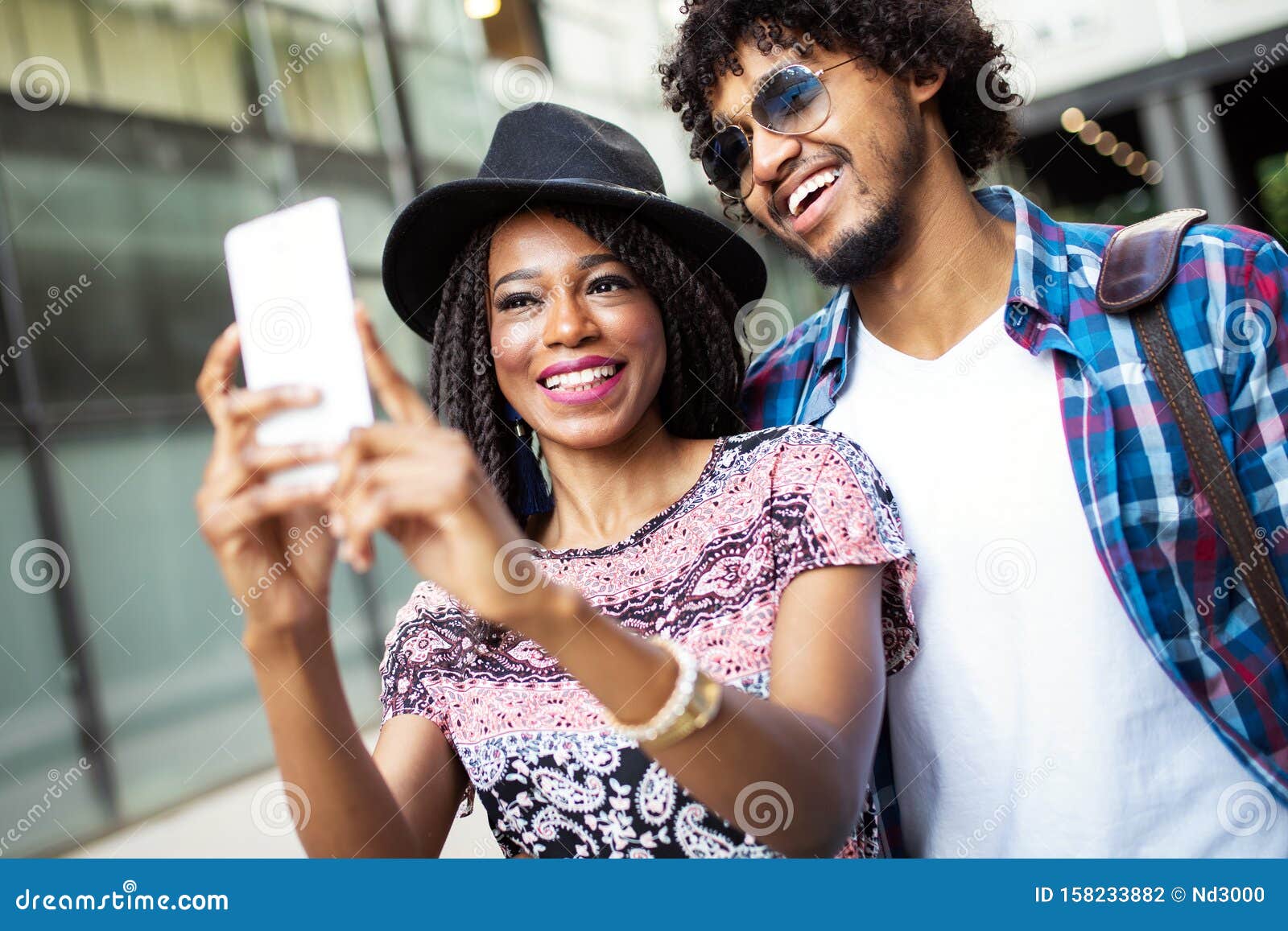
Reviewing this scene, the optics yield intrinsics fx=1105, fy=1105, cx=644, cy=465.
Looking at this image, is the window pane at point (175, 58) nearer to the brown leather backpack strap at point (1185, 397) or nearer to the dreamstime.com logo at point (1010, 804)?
the brown leather backpack strap at point (1185, 397)

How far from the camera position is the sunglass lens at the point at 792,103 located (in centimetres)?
181

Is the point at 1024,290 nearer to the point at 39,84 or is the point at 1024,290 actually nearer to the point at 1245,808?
the point at 1245,808

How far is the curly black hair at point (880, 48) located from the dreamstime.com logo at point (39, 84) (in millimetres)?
3081

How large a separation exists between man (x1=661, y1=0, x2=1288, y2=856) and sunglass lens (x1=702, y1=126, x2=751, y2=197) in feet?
0.19

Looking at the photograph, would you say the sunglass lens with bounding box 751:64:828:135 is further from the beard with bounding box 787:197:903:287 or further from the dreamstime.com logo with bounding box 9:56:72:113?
the dreamstime.com logo with bounding box 9:56:72:113

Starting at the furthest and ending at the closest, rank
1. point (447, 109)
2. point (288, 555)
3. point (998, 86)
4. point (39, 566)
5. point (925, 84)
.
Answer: point (447, 109) < point (39, 566) < point (998, 86) < point (925, 84) < point (288, 555)

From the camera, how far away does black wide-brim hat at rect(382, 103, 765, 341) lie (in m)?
1.57

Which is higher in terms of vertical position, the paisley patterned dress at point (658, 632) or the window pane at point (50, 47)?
the window pane at point (50, 47)

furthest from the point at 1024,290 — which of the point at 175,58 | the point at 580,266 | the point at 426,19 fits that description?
the point at 426,19

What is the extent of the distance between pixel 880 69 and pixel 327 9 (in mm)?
4291

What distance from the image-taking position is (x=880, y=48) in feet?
6.20

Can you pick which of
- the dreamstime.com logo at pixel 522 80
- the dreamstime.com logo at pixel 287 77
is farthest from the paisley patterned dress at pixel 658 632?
the dreamstime.com logo at pixel 522 80

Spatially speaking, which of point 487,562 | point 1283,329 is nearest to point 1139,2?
point 1283,329

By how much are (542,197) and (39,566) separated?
360 centimetres
